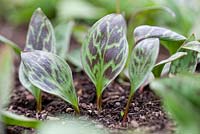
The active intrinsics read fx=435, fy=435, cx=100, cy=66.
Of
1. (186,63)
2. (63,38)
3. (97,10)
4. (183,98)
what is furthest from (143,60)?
(97,10)

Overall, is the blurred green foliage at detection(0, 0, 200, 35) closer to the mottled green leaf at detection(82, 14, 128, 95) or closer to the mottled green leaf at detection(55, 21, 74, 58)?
the mottled green leaf at detection(55, 21, 74, 58)

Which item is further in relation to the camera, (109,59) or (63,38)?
(63,38)

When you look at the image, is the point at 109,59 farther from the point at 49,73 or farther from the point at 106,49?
the point at 49,73

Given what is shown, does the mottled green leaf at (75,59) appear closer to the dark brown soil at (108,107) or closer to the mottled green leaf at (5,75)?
the dark brown soil at (108,107)

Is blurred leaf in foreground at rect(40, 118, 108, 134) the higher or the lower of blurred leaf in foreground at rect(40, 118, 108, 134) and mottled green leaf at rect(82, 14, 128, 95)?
the lower

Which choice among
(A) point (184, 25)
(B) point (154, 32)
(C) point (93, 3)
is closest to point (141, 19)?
(A) point (184, 25)

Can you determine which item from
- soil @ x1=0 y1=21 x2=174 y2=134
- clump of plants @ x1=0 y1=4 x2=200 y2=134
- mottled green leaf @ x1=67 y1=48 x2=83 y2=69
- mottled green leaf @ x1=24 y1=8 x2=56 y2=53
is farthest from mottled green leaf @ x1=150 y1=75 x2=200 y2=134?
mottled green leaf @ x1=67 y1=48 x2=83 y2=69

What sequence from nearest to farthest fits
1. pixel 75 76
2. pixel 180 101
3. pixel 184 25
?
pixel 180 101 → pixel 75 76 → pixel 184 25

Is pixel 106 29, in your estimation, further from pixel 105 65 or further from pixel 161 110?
pixel 161 110
